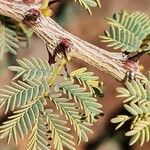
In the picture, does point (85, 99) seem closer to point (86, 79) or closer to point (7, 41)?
point (86, 79)

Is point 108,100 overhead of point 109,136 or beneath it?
overhead

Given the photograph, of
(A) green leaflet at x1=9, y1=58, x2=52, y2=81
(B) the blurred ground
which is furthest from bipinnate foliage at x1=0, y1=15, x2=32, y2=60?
(B) the blurred ground

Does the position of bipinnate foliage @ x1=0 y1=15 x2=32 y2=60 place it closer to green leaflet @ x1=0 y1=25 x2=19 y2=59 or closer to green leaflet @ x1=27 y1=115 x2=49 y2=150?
green leaflet @ x1=0 y1=25 x2=19 y2=59

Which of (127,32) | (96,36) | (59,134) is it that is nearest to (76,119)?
(59,134)

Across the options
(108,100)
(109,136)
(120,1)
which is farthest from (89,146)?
(120,1)

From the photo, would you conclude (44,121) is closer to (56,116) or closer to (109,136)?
(56,116)

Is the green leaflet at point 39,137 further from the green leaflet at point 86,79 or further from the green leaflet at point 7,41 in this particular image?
the green leaflet at point 7,41

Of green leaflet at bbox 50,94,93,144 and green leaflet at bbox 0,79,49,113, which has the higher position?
green leaflet at bbox 0,79,49,113
